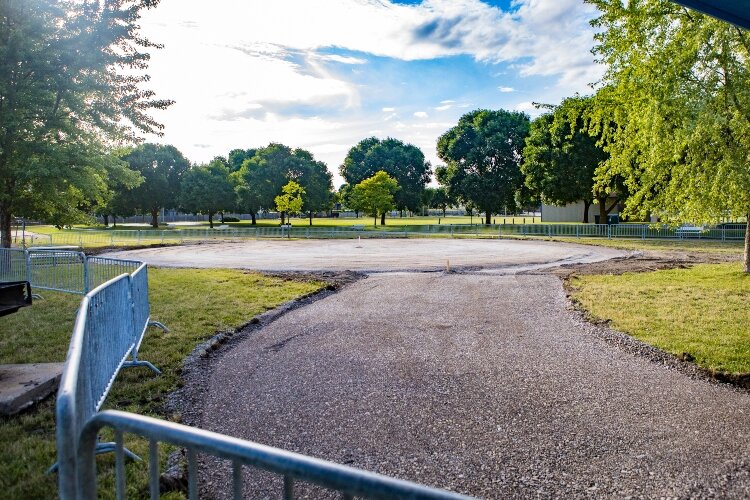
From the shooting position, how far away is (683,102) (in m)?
13.3

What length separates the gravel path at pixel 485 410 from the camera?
4109mm

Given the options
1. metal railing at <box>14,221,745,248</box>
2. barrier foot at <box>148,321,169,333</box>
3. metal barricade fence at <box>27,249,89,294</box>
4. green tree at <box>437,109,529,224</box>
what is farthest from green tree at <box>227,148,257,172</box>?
barrier foot at <box>148,321,169,333</box>

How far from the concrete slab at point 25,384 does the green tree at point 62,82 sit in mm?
11608

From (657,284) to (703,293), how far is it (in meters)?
1.77

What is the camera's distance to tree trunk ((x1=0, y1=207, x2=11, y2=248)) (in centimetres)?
2200

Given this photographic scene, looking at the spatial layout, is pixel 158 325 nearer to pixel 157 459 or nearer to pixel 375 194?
pixel 157 459

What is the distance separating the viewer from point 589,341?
27.8ft

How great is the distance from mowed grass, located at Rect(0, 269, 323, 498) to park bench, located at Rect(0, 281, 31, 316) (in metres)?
0.83

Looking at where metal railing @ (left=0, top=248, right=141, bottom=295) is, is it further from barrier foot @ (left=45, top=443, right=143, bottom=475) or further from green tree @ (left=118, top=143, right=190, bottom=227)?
green tree @ (left=118, top=143, right=190, bottom=227)

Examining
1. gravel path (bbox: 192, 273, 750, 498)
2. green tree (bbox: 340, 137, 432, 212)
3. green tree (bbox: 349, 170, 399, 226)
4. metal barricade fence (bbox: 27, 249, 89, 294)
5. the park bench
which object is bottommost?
gravel path (bbox: 192, 273, 750, 498)

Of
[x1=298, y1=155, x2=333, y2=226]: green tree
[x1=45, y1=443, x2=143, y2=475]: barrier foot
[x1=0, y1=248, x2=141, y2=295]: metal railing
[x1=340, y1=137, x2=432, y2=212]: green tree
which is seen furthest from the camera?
[x1=340, y1=137, x2=432, y2=212]: green tree

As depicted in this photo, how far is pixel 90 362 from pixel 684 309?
11259mm

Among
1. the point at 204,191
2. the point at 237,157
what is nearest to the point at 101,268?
the point at 204,191

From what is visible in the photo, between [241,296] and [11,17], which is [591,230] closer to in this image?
[241,296]
